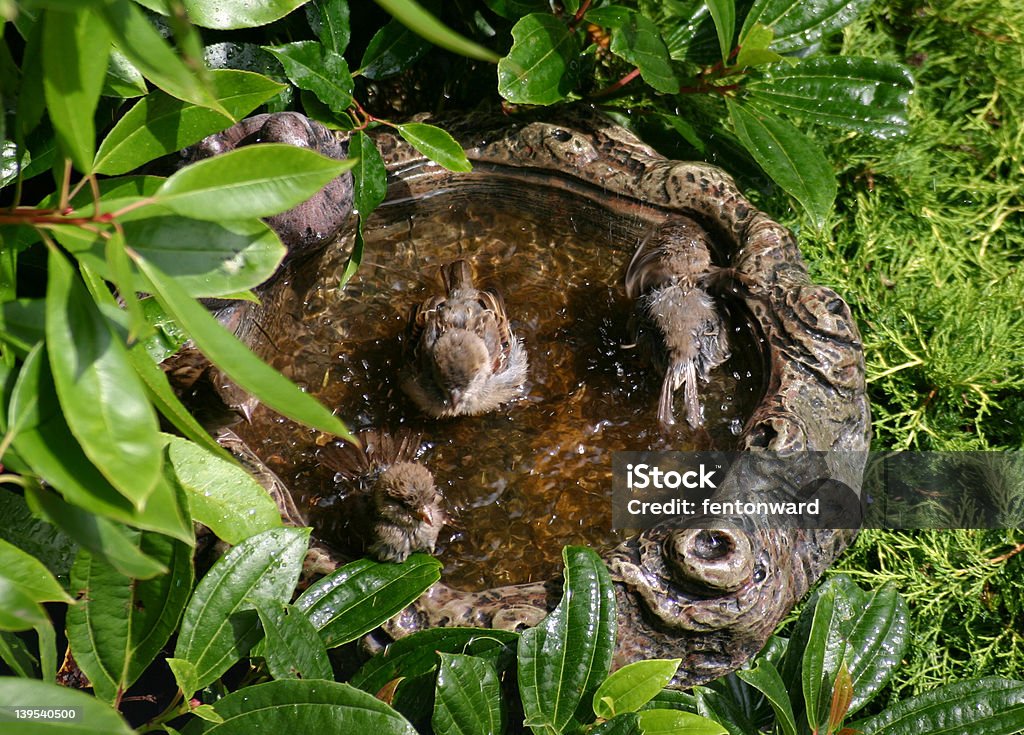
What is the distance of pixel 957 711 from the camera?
196 cm

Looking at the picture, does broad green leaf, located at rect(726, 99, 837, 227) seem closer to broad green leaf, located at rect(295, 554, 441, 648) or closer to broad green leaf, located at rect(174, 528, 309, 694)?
broad green leaf, located at rect(295, 554, 441, 648)

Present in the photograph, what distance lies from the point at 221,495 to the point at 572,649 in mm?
759

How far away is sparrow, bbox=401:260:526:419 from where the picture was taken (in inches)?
93.4

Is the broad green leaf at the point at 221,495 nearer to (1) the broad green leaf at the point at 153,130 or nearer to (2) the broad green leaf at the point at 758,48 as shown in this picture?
(1) the broad green leaf at the point at 153,130

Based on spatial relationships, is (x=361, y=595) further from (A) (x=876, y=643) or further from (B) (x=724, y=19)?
(B) (x=724, y=19)

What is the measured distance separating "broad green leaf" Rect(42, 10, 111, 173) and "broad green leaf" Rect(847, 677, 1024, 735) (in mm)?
1876

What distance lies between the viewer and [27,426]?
1.02 metres

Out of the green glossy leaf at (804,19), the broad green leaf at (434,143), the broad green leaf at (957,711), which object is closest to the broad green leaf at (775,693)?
the broad green leaf at (957,711)

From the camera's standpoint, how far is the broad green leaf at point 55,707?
1006 millimetres

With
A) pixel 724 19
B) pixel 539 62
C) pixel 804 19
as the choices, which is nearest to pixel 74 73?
pixel 539 62

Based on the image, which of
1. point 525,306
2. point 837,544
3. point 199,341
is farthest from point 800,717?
point 199,341

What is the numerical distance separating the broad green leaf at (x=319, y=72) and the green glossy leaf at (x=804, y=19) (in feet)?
3.81

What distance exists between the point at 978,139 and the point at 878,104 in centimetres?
123

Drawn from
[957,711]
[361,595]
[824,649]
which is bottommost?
[957,711]
